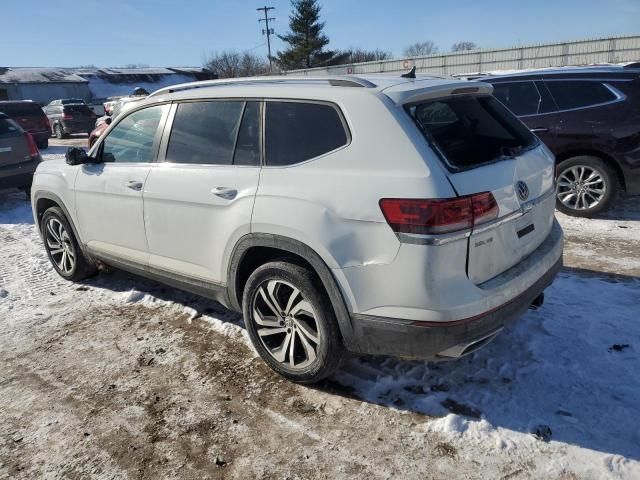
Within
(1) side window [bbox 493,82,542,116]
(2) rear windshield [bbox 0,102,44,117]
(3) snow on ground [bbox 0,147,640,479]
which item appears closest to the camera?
(3) snow on ground [bbox 0,147,640,479]

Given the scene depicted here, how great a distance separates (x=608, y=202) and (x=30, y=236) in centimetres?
771

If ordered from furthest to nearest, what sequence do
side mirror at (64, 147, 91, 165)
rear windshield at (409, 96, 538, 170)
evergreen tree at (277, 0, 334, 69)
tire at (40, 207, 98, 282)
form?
evergreen tree at (277, 0, 334, 69) → tire at (40, 207, 98, 282) → side mirror at (64, 147, 91, 165) → rear windshield at (409, 96, 538, 170)

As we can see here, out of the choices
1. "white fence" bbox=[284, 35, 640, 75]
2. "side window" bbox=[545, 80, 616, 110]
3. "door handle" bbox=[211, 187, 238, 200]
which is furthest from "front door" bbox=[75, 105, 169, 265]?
"white fence" bbox=[284, 35, 640, 75]

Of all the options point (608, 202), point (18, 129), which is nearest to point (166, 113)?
point (608, 202)

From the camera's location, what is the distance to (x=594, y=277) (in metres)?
4.54

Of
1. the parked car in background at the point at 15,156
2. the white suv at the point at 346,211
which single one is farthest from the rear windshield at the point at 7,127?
the white suv at the point at 346,211

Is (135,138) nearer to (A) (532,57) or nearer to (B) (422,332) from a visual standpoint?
(B) (422,332)

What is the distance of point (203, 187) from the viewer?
3379mm

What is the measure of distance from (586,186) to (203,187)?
16.6 feet

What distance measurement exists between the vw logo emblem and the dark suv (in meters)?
3.96

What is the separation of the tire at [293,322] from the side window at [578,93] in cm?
517

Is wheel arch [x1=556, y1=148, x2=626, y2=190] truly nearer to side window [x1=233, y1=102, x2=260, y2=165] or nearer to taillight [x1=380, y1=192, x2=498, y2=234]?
taillight [x1=380, y1=192, x2=498, y2=234]

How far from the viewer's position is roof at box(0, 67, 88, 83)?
134ft

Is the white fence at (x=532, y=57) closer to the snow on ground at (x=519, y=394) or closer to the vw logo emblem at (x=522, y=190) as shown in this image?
the snow on ground at (x=519, y=394)
